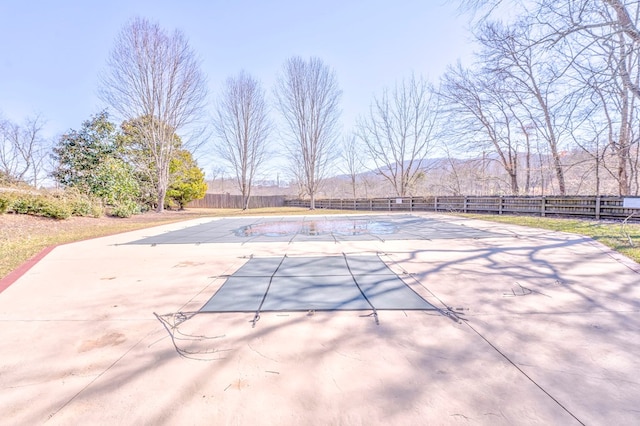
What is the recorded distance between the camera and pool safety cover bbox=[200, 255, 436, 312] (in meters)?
2.25

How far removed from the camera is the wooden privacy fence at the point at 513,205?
7277 millimetres

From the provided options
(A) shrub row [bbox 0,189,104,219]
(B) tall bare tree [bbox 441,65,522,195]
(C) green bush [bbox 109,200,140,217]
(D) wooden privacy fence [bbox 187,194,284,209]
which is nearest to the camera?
(A) shrub row [bbox 0,189,104,219]

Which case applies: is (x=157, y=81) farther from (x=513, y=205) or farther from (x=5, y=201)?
(x=513, y=205)

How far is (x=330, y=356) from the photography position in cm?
158

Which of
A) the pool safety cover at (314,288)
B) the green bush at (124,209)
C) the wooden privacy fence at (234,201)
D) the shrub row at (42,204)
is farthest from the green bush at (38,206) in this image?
the wooden privacy fence at (234,201)

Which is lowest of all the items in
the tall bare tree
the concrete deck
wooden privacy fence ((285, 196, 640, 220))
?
the concrete deck

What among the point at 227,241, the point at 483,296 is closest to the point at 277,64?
the point at 227,241

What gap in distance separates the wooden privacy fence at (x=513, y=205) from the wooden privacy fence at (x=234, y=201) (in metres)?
8.34

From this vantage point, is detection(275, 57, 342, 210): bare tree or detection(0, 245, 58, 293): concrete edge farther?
detection(275, 57, 342, 210): bare tree

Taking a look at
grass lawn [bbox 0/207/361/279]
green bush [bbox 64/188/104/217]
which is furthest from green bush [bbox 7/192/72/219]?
green bush [bbox 64/188/104/217]

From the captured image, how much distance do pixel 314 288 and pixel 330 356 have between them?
1.09 meters

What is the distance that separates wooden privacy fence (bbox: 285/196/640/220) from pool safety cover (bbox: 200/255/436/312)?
22.7 ft

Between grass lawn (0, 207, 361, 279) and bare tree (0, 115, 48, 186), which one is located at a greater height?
bare tree (0, 115, 48, 186)

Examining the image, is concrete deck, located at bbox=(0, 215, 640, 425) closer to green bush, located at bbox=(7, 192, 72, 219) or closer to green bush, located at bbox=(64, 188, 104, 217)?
green bush, located at bbox=(7, 192, 72, 219)
